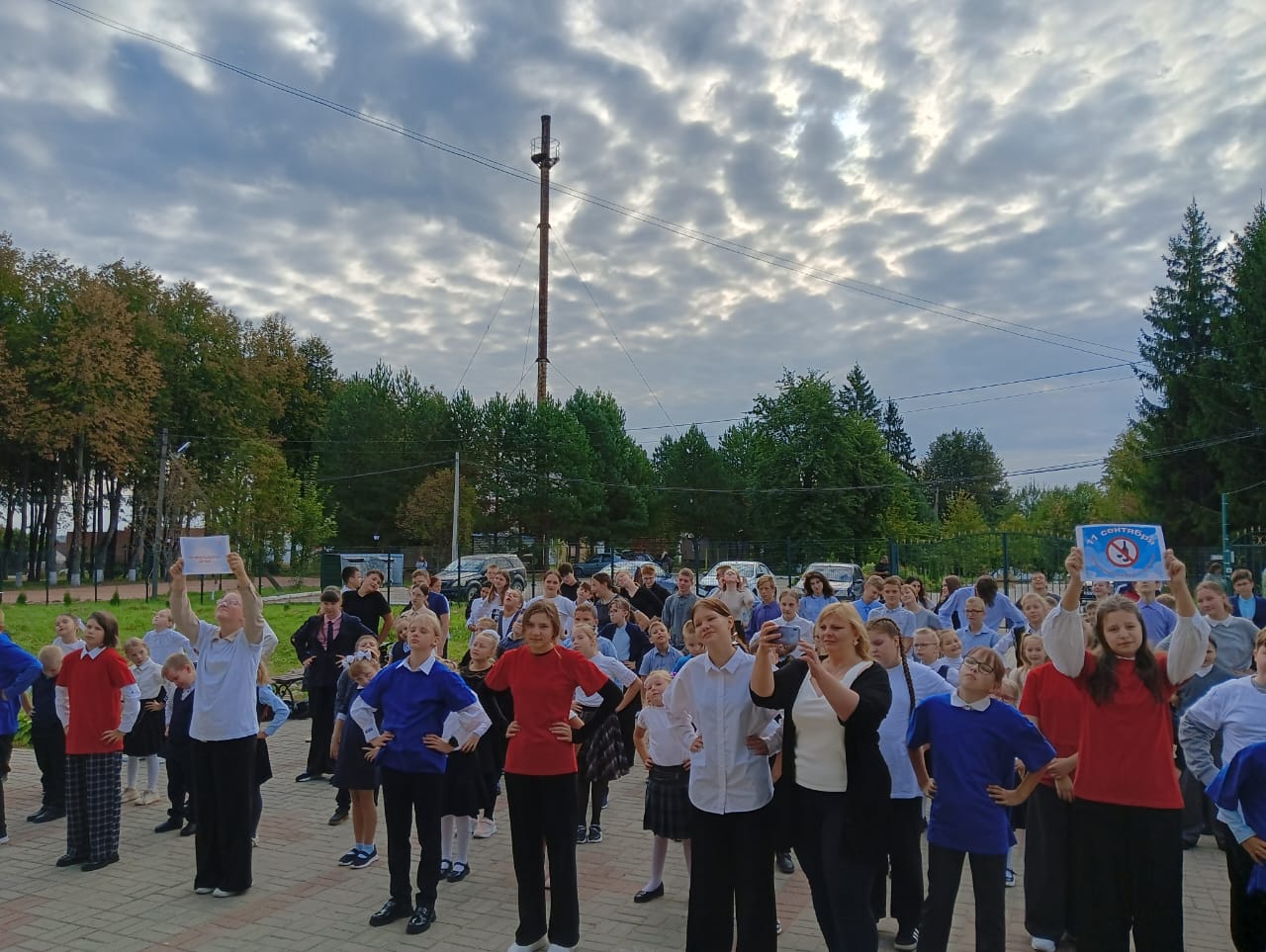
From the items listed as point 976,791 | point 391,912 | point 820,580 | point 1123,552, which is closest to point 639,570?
point 820,580

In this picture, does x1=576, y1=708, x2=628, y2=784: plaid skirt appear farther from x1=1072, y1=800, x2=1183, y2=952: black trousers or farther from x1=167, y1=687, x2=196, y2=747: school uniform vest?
x1=1072, y1=800, x2=1183, y2=952: black trousers

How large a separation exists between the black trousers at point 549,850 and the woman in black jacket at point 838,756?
1.33m

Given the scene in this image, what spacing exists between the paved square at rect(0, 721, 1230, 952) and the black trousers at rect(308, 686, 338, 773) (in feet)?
4.64

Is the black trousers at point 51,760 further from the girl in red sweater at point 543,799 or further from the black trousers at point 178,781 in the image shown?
the girl in red sweater at point 543,799

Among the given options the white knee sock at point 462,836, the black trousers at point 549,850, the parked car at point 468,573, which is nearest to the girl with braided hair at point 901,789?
the black trousers at point 549,850

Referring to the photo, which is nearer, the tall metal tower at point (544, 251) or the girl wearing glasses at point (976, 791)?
the girl wearing glasses at point (976, 791)

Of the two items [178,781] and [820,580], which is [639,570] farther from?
[178,781]

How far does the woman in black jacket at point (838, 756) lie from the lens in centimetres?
404

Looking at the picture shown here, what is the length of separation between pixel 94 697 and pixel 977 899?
589 centimetres

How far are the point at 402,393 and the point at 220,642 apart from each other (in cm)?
5453

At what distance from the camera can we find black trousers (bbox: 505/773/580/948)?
4992 mm

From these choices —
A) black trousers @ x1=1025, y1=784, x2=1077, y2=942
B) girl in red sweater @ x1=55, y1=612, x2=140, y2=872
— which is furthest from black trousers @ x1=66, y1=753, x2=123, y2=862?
black trousers @ x1=1025, y1=784, x2=1077, y2=942

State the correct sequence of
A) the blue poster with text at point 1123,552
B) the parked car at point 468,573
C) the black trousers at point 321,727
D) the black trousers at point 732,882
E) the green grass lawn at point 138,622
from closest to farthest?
the black trousers at point 732,882, the blue poster with text at point 1123,552, the black trousers at point 321,727, the green grass lawn at point 138,622, the parked car at point 468,573

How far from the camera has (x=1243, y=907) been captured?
13.4ft
